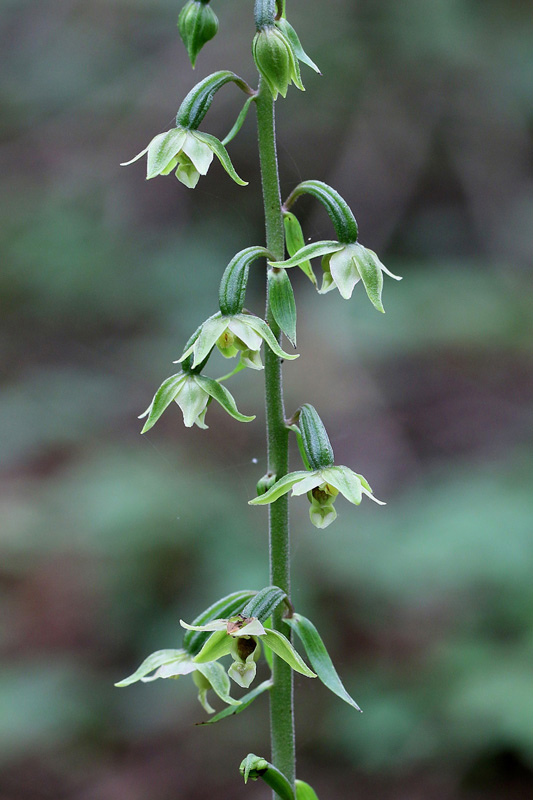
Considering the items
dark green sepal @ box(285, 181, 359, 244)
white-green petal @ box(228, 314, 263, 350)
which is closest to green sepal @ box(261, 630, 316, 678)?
white-green petal @ box(228, 314, 263, 350)

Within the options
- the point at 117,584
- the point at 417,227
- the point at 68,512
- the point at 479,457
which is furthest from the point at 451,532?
the point at 417,227

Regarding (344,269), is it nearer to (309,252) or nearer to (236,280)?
(309,252)

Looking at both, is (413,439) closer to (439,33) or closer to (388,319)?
(388,319)

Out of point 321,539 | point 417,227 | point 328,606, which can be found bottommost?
point 328,606

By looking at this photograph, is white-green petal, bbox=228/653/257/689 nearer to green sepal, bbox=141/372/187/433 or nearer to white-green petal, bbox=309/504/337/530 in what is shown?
white-green petal, bbox=309/504/337/530

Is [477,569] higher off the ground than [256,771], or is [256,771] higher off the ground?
[477,569]

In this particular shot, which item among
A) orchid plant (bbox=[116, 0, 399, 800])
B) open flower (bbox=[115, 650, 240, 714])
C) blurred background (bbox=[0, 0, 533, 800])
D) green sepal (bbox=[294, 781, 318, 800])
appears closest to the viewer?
orchid plant (bbox=[116, 0, 399, 800])

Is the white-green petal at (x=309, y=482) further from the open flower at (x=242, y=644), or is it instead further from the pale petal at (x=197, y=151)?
the pale petal at (x=197, y=151)

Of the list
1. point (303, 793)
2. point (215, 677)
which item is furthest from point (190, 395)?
point (303, 793)
